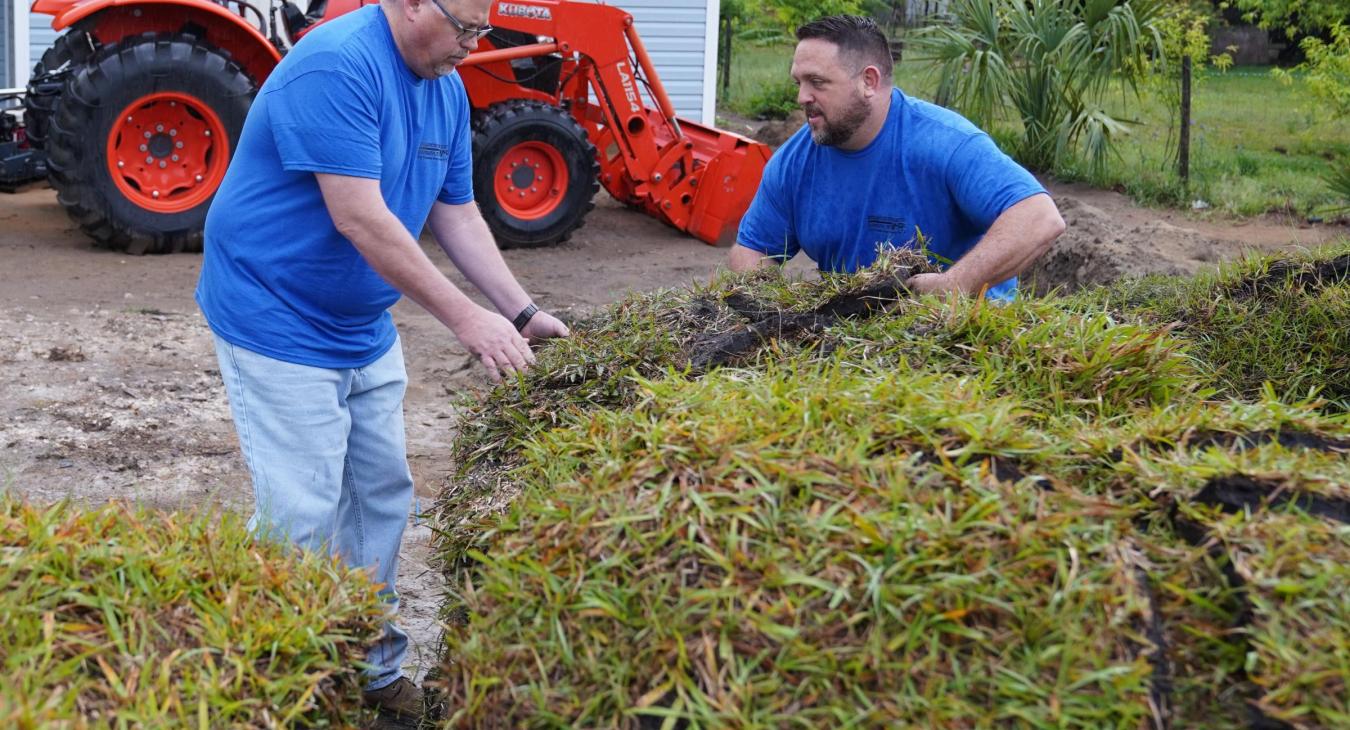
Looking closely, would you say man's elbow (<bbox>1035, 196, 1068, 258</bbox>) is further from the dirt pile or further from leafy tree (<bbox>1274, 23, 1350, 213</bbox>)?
leafy tree (<bbox>1274, 23, 1350, 213</bbox>)

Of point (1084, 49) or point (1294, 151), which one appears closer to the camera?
point (1084, 49)

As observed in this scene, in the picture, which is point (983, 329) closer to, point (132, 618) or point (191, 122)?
point (132, 618)

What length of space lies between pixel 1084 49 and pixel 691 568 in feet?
36.3

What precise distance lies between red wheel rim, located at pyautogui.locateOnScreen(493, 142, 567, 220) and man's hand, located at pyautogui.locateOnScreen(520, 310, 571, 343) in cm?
633

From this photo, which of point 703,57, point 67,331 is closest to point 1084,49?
point 703,57

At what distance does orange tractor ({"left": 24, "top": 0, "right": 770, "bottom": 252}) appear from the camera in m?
8.62

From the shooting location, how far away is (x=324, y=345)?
343 cm

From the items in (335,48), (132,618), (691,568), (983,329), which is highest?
(335,48)

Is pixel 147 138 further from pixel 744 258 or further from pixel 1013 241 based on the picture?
pixel 1013 241

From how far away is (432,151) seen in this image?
353 cm

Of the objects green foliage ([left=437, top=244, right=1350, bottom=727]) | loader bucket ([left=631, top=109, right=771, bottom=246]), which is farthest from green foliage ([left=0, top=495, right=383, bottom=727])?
loader bucket ([left=631, top=109, right=771, bottom=246])

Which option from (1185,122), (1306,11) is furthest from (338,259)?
(1306,11)

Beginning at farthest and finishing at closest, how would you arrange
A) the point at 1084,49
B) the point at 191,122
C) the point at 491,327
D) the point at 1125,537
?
the point at 1084,49 → the point at 191,122 → the point at 491,327 → the point at 1125,537

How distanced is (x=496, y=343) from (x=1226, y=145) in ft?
47.4
